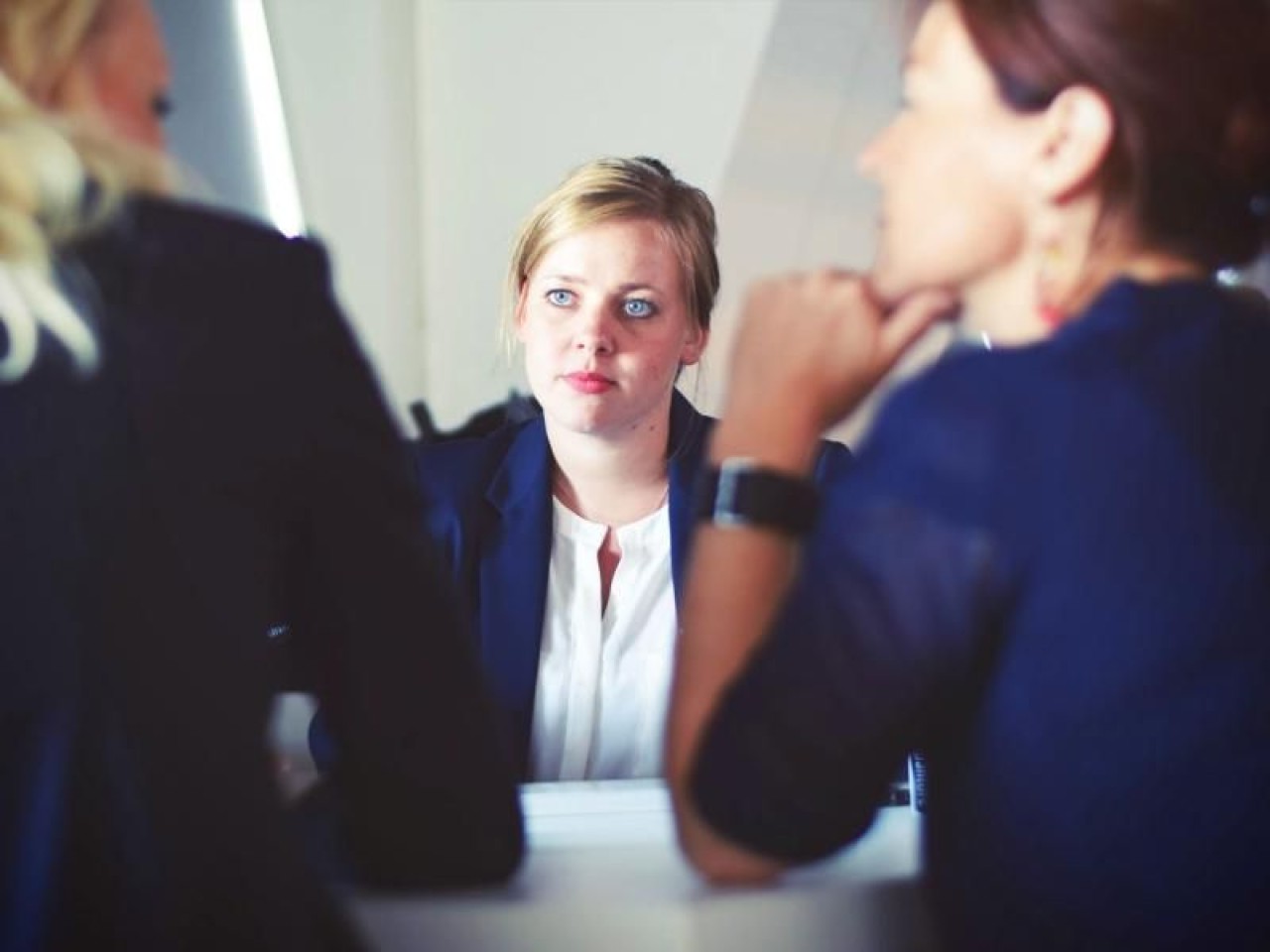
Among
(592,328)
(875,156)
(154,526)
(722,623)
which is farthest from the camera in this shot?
(592,328)

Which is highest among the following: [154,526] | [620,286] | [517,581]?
[620,286]

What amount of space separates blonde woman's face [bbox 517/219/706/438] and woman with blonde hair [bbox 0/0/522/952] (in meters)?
0.30

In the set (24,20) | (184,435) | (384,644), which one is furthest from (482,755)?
(24,20)

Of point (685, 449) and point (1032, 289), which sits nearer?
point (1032, 289)

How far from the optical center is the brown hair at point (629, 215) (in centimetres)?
82

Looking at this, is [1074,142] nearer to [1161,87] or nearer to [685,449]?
[1161,87]

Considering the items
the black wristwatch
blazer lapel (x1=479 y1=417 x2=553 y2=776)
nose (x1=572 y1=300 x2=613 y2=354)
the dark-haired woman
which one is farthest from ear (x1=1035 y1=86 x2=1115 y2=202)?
blazer lapel (x1=479 y1=417 x2=553 y2=776)

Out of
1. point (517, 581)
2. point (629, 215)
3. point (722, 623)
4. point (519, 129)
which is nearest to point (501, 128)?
point (519, 129)

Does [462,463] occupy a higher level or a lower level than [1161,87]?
lower

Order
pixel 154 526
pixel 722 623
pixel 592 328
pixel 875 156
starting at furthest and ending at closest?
pixel 592 328 → pixel 875 156 → pixel 722 623 → pixel 154 526

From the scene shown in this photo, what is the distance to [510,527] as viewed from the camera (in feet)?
2.70

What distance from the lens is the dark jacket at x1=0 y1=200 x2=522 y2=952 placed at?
1.46 feet

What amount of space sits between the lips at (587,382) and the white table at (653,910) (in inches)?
13.0

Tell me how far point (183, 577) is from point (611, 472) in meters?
0.45
